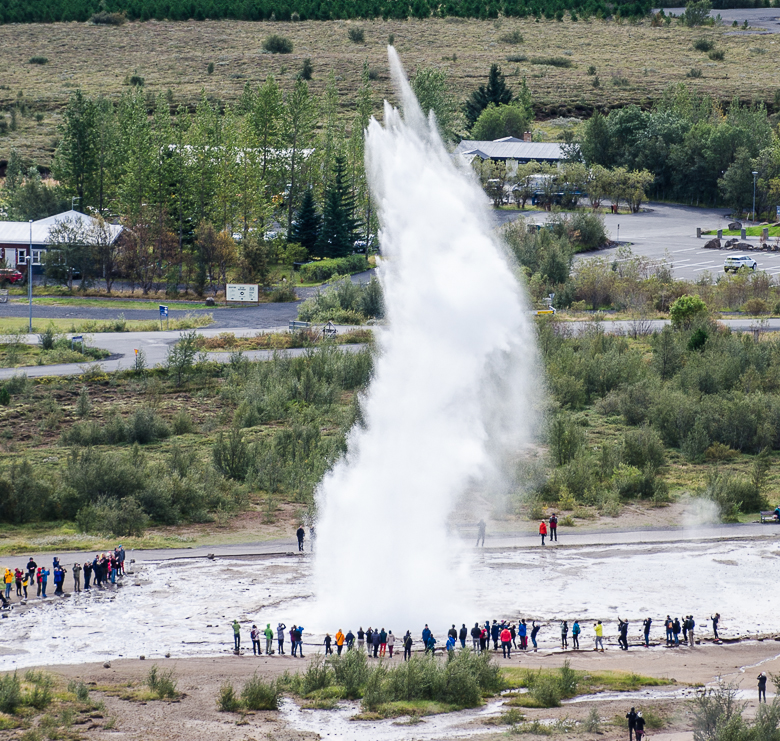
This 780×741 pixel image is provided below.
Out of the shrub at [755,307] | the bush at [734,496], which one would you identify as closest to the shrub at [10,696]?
the bush at [734,496]

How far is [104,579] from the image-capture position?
3688cm

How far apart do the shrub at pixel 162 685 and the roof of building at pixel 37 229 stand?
2583 inches

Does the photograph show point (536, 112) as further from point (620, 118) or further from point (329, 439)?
point (329, 439)

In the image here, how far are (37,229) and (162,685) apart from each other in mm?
71705

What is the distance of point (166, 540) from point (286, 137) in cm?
6633

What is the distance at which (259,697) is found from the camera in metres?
28.6

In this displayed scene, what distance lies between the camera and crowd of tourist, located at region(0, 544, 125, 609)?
35.5 metres

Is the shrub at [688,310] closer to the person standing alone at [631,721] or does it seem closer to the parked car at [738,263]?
the parked car at [738,263]

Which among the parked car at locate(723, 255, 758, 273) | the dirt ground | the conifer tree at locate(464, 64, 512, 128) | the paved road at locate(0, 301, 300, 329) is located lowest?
the dirt ground

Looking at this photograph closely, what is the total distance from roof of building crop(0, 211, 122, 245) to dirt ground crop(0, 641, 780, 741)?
6463cm

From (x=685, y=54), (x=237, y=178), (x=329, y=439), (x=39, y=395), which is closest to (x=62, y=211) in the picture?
(x=237, y=178)

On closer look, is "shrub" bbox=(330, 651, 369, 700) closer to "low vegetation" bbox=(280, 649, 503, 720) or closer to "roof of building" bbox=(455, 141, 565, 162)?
"low vegetation" bbox=(280, 649, 503, 720)

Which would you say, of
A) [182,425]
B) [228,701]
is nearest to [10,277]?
[182,425]

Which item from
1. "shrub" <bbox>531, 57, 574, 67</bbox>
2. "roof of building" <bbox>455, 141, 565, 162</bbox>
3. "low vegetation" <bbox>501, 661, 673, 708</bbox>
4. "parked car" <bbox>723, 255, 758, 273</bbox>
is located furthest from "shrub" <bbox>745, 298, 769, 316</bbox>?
"shrub" <bbox>531, 57, 574, 67</bbox>
